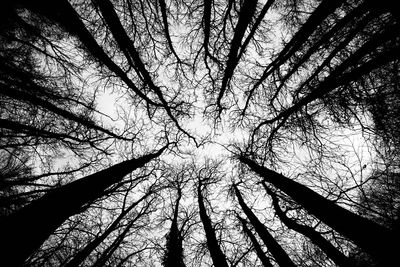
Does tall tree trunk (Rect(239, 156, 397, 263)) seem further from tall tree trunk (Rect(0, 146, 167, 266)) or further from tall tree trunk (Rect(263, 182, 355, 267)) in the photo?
tall tree trunk (Rect(0, 146, 167, 266))

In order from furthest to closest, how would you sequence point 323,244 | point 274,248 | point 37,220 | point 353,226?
point 274,248 < point 323,244 < point 353,226 < point 37,220

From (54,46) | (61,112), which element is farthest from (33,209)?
(54,46)

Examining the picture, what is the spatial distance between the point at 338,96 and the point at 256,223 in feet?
17.8

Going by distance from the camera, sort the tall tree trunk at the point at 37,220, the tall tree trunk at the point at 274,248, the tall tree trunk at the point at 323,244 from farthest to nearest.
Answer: the tall tree trunk at the point at 274,248
the tall tree trunk at the point at 323,244
the tall tree trunk at the point at 37,220

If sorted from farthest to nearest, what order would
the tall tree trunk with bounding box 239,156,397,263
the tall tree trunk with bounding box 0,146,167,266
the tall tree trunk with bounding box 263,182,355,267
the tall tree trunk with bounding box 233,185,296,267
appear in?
the tall tree trunk with bounding box 233,185,296,267
the tall tree trunk with bounding box 263,182,355,267
the tall tree trunk with bounding box 239,156,397,263
the tall tree trunk with bounding box 0,146,167,266

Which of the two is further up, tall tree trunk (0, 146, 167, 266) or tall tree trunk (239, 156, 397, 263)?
tall tree trunk (0, 146, 167, 266)

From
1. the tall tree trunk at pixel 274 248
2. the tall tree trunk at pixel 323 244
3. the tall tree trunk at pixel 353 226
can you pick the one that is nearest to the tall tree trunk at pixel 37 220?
the tall tree trunk at pixel 353 226

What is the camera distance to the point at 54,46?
16.9 feet

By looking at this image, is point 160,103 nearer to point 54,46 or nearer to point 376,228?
point 54,46

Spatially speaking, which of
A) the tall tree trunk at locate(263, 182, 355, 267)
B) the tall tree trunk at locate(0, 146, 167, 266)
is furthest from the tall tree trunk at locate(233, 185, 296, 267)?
the tall tree trunk at locate(0, 146, 167, 266)

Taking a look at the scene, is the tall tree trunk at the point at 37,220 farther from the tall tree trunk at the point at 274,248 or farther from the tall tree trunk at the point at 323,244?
the tall tree trunk at the point at 274,248

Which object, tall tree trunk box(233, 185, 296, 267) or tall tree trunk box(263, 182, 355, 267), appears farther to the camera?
tall tree trunk box(233, 185, 296, 267)

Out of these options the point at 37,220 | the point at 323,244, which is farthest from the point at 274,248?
the point at 37,220

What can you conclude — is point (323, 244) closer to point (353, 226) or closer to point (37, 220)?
point (353, 226)
